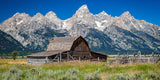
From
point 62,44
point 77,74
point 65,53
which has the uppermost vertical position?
point 62,44

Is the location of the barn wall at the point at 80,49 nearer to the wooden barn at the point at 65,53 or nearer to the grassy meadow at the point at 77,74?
the wooden barn at the point at 65,53

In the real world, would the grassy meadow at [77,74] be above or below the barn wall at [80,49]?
below

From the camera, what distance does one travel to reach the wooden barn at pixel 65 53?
39.8 meters

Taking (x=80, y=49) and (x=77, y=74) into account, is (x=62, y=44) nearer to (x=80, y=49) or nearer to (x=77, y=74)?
(x=80, y=49)

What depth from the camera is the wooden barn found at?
39781 mm

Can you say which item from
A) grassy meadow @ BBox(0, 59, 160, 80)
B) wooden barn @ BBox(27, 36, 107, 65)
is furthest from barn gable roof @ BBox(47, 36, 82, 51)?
grassy meadow @ BBox(0, 59, 160, 80)

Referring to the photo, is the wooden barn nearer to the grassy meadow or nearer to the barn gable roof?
the barn gable roof

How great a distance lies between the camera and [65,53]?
41531mm

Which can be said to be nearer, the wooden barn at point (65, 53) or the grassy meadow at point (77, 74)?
the grassy meadow at point (77, 74)

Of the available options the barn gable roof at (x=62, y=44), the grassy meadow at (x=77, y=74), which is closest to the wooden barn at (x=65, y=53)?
the barn gable roof at (x=62, y=44)

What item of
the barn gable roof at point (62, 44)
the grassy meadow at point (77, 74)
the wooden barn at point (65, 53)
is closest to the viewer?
the grassy meadow at point (77, 74)

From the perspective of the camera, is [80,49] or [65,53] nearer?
[65,53]

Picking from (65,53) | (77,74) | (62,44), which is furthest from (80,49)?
(77,74)

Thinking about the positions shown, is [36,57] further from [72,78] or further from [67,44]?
[72,78]
